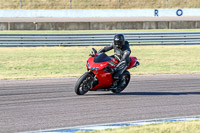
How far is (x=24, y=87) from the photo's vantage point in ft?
36.6

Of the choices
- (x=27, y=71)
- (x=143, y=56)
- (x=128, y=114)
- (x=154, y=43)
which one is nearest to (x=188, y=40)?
(x=154, y=43)

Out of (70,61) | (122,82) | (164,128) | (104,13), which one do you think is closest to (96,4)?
(104,13)

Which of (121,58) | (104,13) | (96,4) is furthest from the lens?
(96,4)

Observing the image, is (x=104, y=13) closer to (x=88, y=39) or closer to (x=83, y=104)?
(x=88, y=39)

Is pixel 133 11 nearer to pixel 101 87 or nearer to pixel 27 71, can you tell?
pixel 27 71

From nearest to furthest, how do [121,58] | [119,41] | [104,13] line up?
[119,41] < [121,58] < [104,13]

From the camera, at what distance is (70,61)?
18688 mm

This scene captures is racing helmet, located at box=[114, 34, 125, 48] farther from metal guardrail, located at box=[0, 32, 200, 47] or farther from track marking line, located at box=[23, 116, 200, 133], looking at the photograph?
metal guardrail, located at box=[0, 32, 200, 47]

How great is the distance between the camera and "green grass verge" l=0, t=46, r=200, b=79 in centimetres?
1516

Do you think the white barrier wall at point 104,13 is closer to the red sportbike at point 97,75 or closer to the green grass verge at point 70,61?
the green grass verge at point 70,61

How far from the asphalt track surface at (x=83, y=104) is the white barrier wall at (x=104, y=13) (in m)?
30.3

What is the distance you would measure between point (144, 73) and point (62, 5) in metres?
33.6

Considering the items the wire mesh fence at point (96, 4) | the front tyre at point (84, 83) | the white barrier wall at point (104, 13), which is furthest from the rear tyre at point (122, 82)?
the wire mesh fence at point (96, 4)

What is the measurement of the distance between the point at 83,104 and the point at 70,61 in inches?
403
